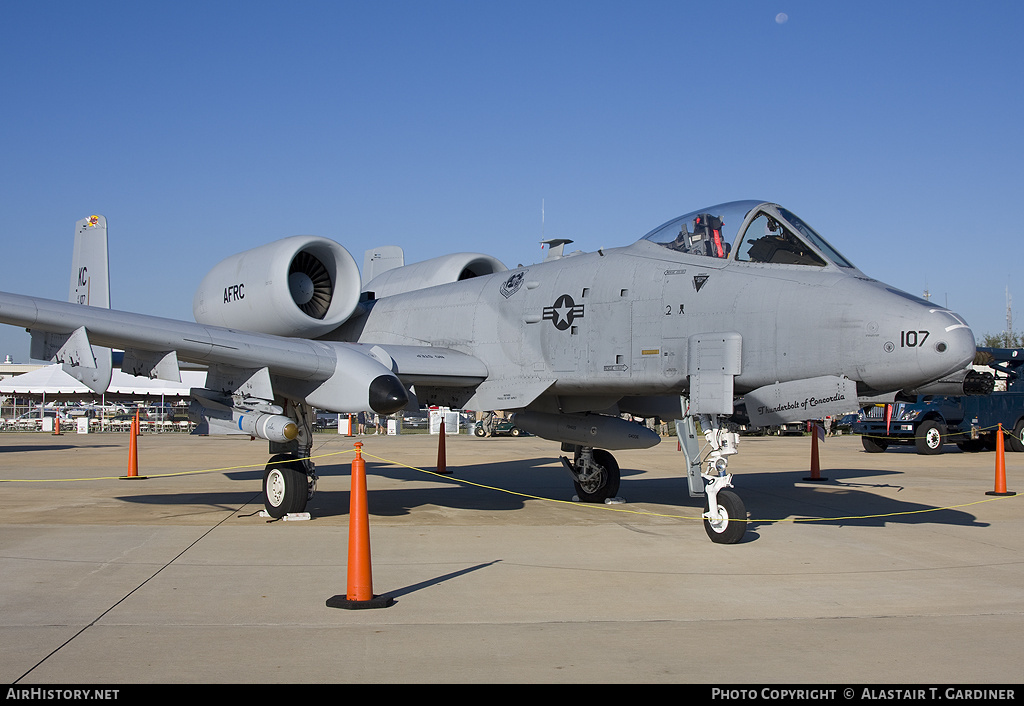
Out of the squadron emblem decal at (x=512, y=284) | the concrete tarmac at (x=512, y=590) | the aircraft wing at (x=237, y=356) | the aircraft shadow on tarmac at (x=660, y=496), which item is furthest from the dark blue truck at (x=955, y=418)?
the aircraft wing at (x=237, y=356)

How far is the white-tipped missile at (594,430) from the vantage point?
36.8ft

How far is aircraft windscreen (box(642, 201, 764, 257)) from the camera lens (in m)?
9.16

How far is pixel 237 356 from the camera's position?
9516mm

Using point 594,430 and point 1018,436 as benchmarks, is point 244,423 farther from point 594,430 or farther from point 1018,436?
point 1018,436

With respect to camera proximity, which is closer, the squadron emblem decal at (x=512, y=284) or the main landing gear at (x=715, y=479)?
the main landing gear at (x=715, y=479)

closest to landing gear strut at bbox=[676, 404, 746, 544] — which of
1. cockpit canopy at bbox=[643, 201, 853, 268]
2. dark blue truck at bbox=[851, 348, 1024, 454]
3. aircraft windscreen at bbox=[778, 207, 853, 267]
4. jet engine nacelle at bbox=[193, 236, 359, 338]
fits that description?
cockpit canopy at bbox=[643, 201, 853, 268]

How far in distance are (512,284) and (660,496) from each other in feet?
14.9

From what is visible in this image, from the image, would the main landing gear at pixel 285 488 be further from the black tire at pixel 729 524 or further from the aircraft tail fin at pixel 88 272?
the black tire at pixel 729 524

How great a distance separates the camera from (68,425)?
164 ft

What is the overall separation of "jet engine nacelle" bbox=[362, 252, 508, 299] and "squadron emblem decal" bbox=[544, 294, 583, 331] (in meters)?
3.09

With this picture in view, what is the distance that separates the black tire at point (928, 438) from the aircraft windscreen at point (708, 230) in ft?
64.1

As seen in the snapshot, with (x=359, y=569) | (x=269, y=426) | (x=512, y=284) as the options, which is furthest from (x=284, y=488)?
(x=359, y=569)

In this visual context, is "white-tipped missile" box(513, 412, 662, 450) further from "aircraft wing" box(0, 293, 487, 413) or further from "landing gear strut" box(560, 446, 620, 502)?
"aircraft wing" box(0, 293, 487, 413)
